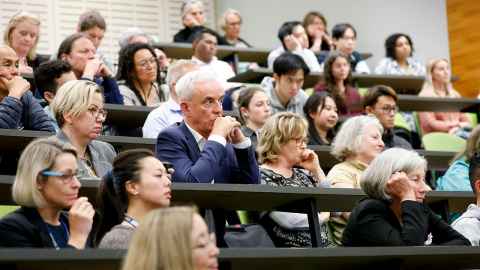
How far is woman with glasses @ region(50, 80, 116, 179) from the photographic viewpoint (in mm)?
3398

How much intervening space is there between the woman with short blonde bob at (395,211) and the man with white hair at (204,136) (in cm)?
40

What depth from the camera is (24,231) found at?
8.52ft

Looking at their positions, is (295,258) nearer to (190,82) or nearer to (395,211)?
(395,211)

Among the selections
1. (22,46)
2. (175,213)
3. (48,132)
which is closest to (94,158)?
(48,132)

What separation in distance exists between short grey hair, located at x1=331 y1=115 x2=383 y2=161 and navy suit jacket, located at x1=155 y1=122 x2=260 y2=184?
88 centimetres

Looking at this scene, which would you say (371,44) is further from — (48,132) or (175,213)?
(175,213)

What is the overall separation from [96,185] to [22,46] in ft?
7.70

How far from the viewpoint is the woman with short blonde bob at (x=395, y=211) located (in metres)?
3.35

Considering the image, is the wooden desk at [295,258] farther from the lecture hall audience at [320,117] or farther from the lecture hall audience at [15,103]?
the lecture hall audience at [320,117]

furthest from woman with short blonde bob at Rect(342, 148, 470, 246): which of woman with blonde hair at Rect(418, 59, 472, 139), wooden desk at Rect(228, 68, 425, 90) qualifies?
woman with blonde hair at Rect(418, 59, 472, 139)

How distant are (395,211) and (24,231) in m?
1.44

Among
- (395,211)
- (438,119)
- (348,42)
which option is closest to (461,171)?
(395,211)

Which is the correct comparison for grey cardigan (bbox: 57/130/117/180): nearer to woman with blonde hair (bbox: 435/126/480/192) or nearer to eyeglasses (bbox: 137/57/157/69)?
eyeglasses (bbox: 137/57/157/69)

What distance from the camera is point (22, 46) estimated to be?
5113mm
